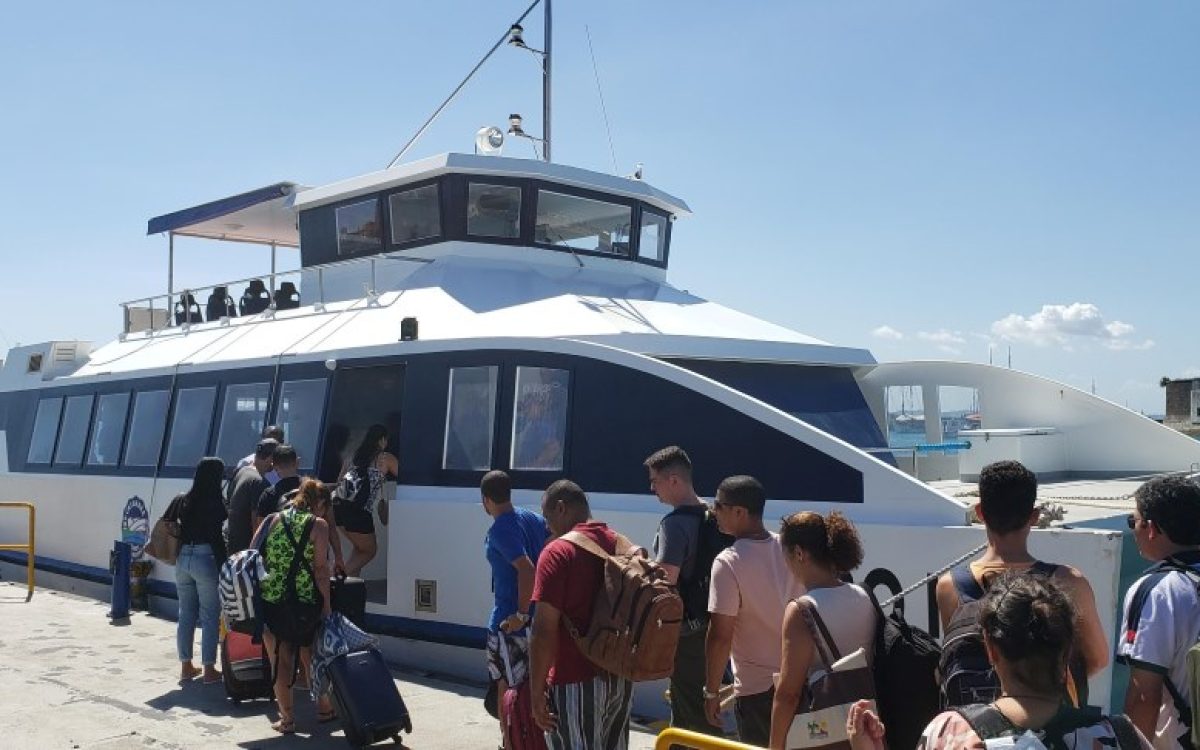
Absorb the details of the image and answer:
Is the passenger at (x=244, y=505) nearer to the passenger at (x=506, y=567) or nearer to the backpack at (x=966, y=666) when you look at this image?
the passenger at (x=506, y=567)

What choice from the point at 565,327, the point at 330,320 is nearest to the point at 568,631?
the point at 565,327

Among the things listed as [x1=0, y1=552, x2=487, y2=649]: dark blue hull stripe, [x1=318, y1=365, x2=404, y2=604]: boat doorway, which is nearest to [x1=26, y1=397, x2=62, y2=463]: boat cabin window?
[x1=318, y1=365, x2=404, y2=604]: boat doorway

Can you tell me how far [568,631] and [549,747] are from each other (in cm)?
48

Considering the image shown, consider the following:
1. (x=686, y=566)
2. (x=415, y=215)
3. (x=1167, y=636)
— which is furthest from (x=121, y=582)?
(x=1167, y=636)

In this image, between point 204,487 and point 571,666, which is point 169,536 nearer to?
point 204,487

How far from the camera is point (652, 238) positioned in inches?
457

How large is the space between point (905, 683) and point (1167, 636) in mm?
750

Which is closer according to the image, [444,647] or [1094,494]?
[1094,494]

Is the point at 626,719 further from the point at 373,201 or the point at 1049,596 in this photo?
the point at 373,201

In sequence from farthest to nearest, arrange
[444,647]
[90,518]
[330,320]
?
[90,518]
[330,320]
[444,647]

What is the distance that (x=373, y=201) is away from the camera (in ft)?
37.3

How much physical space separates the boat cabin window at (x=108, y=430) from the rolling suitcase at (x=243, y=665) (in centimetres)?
532

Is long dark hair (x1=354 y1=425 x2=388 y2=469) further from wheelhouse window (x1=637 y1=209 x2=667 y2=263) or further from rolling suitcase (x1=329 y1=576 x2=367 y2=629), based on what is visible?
wheelhouse window (x1=637 y1=209 x2=667 y2=263)

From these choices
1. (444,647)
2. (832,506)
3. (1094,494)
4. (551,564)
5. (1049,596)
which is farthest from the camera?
(444,647)
